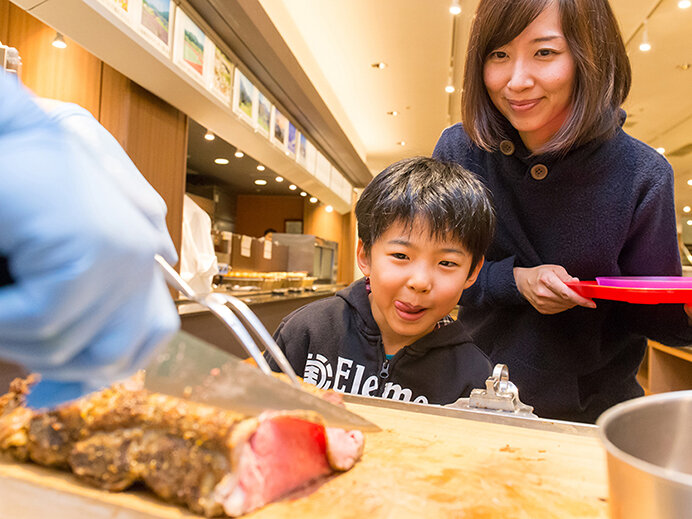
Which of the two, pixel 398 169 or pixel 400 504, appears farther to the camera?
pixel 398 169

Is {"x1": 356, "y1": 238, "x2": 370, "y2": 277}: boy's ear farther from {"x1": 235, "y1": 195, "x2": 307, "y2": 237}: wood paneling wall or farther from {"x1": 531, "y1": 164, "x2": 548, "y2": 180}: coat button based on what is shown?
{"x1": 235, "y1": 195, "x2": 307, "y2": 237}: wood paneling wall

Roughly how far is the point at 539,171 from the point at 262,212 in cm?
768

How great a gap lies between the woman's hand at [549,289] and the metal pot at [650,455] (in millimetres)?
581

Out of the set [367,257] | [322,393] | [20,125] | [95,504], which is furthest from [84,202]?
[367,257]

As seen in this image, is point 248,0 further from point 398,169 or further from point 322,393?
point 322,393

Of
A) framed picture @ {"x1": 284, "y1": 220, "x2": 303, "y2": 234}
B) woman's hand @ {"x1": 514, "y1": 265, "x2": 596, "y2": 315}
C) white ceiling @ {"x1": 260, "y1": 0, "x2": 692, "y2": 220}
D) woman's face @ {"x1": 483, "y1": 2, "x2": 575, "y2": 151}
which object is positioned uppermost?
white ceiling @ {"x1": 260, "y1": 0, "x2": 692, "y2": 220}

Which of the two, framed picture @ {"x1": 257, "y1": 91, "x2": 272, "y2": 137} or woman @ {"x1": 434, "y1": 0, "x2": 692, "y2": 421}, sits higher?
framed picture @ {"x1": 257, "y1": 91, "x2": 272, "y2": 137}

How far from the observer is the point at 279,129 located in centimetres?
435

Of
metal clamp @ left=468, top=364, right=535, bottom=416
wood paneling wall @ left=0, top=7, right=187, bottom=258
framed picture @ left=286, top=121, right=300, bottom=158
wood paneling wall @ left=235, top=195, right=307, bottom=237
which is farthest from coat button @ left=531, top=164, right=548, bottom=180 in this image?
wood paneling wall @ left=235, top=195, right=307, bottom=237

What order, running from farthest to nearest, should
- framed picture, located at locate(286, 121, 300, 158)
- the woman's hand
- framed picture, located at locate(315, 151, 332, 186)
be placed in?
framed picture, located at locate(315, 151, 332, 186)
framed picture, located at locate(286, 121, 300, 158)
the woman's hand

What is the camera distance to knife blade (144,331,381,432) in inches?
18.2

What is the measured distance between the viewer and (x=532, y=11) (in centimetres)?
105

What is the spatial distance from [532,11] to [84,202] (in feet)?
3.51

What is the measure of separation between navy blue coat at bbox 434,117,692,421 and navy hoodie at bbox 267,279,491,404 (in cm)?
17
